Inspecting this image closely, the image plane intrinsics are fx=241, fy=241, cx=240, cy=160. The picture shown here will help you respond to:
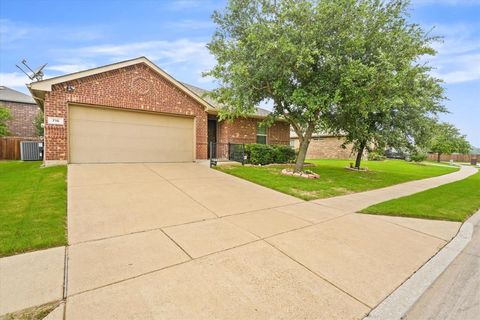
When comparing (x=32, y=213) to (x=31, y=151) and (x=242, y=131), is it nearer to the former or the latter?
(x=242, y=131)

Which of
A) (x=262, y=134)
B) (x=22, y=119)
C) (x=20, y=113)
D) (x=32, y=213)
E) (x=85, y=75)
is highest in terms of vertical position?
(x=20, y=113)

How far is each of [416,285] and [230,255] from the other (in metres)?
2.26

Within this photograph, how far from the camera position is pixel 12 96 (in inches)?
946

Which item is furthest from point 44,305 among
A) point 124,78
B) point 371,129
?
point 371,129

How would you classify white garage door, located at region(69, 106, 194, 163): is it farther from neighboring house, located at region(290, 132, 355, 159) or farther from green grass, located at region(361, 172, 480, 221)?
neighboring house, located at region(290, 132, 355, 159)

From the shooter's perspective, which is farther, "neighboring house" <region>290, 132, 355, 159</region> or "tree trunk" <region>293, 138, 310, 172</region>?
"neighboring house" <region>290, 132, 355, 159</region>

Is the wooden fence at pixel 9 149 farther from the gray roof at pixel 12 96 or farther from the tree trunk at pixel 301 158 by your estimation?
the tree trunk at pixel 301 158

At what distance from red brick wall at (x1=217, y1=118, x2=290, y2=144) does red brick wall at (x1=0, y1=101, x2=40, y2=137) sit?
21.5 metres

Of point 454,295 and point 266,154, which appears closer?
point 454,295

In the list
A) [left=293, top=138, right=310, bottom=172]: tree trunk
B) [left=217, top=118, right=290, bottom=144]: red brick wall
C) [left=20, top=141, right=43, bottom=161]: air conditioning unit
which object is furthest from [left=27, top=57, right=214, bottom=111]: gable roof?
[left=293, top=138, right=310, bottom=172]: tree trunk

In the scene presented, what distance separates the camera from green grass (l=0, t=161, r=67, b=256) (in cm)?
337

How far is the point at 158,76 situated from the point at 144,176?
5956 millimetres

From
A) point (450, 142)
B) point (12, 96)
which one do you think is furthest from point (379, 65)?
point (450, 142)

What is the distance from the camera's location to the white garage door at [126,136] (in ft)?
33.5
